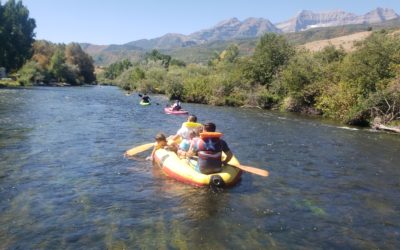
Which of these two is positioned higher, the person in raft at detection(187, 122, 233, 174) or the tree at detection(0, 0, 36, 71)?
the tree at detection(0, 0, 36, 71)

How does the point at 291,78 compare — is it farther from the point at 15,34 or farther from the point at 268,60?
the point at 15,34

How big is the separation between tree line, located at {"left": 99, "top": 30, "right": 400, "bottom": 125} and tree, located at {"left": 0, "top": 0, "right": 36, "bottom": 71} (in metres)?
36.7

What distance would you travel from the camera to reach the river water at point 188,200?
8.51 m

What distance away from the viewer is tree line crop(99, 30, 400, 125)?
30609mm

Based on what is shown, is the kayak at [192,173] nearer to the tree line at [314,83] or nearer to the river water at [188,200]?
the river water at [188,200]

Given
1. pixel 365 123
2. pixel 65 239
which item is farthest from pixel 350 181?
pixel 365 123

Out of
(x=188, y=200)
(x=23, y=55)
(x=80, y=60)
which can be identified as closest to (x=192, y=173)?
(x=188, y=200)

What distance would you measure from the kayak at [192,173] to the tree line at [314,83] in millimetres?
20290

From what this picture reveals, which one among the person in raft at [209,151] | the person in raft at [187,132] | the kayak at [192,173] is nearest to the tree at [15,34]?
the person in raft at [187,132]

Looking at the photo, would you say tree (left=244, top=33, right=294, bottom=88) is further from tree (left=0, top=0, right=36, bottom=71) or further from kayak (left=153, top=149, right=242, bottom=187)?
tree (left=0, top=0, right=36, bottom=71)

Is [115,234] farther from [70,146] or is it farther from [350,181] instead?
[70,146]

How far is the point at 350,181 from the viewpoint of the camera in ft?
44.8

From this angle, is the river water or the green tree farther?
the green tree

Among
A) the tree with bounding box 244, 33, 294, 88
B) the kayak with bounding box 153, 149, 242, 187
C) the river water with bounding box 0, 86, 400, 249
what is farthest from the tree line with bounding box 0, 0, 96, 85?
the kayak with bounding box 153, 149, 242, 187
